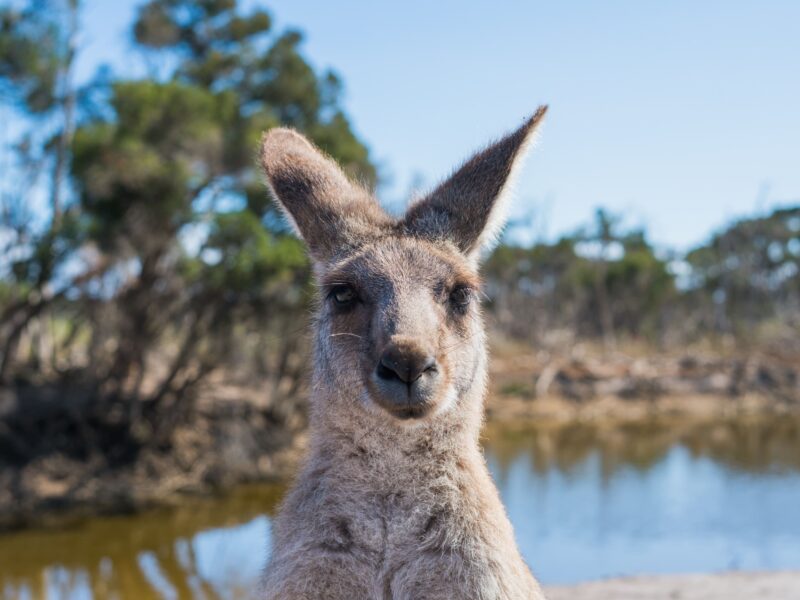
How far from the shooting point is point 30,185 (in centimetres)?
1831

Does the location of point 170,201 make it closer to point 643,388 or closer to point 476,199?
point 476,199

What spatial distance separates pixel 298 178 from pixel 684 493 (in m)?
17.8

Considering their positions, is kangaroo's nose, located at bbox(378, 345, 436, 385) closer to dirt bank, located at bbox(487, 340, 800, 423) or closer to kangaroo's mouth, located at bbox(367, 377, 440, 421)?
kangaroo's mouth, located at bbox(367, 377, 440, 421)

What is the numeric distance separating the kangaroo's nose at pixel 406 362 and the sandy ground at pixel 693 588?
16.2 feet

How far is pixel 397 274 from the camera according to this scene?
3211 millimetres

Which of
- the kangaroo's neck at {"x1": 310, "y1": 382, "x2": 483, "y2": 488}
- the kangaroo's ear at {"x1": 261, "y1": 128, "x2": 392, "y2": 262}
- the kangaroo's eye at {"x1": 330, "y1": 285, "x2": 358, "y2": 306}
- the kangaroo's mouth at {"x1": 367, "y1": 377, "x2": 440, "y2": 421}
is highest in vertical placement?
the kangaroo's ear at {"x1": 261, "y1": 128, "x2": 392, "y2": 262}

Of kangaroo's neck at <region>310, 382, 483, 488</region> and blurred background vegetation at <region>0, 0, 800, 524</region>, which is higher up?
blurred background vegetation at <region>0, 0, 800, 524</region>

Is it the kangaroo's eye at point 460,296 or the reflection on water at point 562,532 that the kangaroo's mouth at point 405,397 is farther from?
the reflection on water at point 562,532

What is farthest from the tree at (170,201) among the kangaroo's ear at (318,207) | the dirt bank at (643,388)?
the dirt bank at (643,388)

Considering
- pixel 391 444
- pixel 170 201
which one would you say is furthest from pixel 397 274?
pixel 170 201

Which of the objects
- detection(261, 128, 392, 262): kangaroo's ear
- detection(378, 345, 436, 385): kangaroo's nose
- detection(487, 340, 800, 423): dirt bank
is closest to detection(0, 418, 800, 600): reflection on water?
detection(487, 340, 800, 423): dirt bank

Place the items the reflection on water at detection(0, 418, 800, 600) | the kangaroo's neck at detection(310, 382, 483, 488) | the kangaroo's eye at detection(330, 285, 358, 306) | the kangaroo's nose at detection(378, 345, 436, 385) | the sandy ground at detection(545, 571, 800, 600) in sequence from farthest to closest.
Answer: the reflection on water at detection(0, 418, 800, 600) → the sandy ground at detection(545, 571, 800, 600) → the kangaroo's eye at detection(330, 285, 358, 306) → the kangaroo's neck at detection(310, 382, 483, 488) → the kangaroo's nose at detection(378, 345, 436, 385)

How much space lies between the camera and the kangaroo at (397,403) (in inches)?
110

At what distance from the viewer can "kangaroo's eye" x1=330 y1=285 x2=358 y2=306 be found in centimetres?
327
